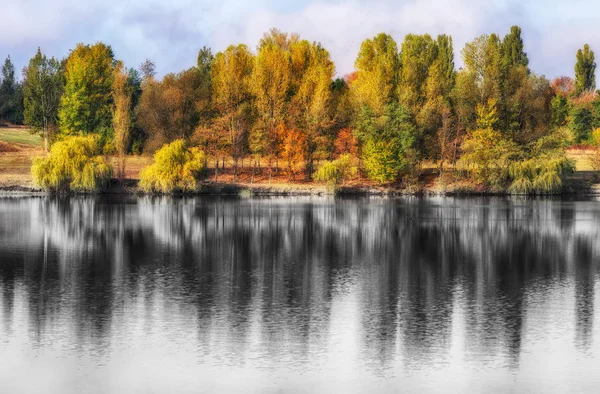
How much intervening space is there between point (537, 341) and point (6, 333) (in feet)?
45.7

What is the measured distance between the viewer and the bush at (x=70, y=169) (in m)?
89.7

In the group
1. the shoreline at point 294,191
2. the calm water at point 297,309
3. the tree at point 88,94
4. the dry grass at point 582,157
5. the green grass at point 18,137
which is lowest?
the calm water at point 297,309

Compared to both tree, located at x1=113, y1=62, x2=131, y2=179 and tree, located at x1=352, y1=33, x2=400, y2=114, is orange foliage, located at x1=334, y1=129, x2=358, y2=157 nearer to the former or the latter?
tree, located at x1=352, y1=33, x2=400, y2=114

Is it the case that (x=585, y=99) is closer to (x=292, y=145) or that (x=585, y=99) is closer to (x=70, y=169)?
(x=292, y=145)

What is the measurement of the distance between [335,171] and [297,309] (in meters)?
71.6

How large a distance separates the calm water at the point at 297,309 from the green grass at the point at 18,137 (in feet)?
240

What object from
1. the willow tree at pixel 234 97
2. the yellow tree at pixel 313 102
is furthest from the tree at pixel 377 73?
the willow tree at pixel 234 97

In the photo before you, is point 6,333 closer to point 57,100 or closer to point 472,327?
point 472,327

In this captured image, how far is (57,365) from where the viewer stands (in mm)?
20438

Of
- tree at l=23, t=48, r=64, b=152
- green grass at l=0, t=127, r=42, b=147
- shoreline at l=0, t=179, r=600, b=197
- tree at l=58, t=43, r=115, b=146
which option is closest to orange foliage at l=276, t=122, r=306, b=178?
shoreline at l=0, t=179, r=600, b=197

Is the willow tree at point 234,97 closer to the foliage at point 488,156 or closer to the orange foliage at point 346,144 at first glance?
the orange foliage at point 346,144

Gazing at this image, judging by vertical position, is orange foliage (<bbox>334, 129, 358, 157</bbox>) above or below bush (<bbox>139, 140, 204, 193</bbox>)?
above

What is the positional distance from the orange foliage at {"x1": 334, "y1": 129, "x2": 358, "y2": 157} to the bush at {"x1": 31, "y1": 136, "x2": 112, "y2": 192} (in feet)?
92.5

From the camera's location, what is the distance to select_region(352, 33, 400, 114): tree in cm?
10625
